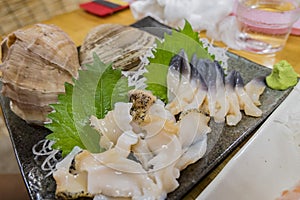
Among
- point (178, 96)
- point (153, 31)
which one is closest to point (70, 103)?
point (178, 96)

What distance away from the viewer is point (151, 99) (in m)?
1.07

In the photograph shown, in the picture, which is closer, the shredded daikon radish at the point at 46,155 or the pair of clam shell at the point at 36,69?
the shredded daikon radish at the point at 46,155

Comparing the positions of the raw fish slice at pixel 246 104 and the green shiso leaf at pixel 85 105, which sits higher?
the green shiso leaf at pixel 85 105

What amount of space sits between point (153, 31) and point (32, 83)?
0.77 m

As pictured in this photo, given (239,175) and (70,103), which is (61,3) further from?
(239,175)

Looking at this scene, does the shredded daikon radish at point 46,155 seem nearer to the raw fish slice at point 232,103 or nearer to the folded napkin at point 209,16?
the raw fish slice at point 232,103

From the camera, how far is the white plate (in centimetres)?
95

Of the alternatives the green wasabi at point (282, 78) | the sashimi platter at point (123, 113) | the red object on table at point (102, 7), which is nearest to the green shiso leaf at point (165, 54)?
the sashimi platter at point (123, 113)

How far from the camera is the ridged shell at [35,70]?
1146 millimetres

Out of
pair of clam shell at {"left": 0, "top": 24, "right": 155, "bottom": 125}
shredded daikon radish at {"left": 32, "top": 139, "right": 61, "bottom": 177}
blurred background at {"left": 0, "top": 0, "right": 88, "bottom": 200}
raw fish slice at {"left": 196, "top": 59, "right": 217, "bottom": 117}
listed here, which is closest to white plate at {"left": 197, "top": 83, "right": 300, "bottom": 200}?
raw fish slice at {"left": 196, "top": 59, "right": 217, "bottom": 117}

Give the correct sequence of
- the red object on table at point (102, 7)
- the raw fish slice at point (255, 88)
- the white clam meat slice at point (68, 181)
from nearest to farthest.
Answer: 1. the white clam meat slice at point (68, 181)
2. the raw fish slice at point (255, 88)
3. the red object on table at point (102, 7)

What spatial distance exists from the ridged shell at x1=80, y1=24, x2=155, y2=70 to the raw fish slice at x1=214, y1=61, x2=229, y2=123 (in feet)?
1.23

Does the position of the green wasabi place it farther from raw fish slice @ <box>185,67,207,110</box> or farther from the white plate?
raw fish slice @ <box>185,67,207,110</box>

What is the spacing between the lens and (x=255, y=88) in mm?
1300
